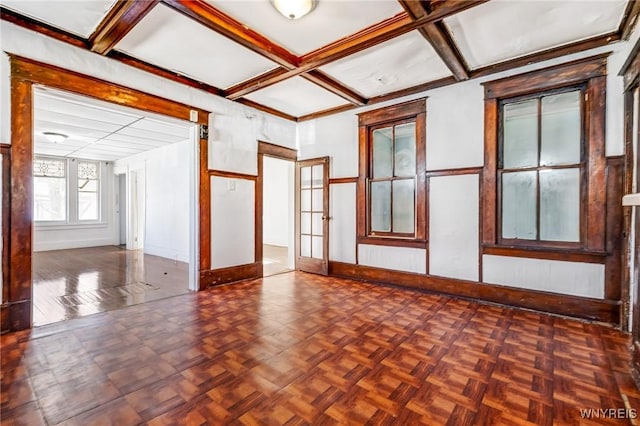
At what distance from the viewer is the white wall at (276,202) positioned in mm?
8844

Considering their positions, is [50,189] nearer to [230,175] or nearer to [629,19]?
[230,175]

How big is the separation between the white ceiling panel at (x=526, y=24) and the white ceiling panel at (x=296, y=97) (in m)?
1.86

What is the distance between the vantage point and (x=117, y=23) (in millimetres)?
2502

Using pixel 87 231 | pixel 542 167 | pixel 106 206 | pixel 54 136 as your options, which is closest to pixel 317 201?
pixel 542 167

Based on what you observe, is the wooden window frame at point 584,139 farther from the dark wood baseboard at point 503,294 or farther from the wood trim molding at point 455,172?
the dark wood baseboard at point 503,294

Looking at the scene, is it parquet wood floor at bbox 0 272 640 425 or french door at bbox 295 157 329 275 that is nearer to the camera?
parquet wood floor at bbox 0 272 640 425

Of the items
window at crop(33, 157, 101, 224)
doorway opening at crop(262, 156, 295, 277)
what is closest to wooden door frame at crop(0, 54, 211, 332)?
doorway opening at crop(262, 156, 295, 277)

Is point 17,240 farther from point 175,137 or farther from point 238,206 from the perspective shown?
point 175,137

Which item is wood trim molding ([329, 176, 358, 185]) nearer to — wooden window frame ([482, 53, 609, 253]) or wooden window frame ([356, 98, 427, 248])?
wooden window frame ([356, 98, 427, 248])

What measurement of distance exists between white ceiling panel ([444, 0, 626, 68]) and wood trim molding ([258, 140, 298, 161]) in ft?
9.86

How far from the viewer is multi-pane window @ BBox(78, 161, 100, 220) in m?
8.01

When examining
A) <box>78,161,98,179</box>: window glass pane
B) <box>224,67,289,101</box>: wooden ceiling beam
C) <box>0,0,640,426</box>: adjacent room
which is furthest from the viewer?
<box>78,161,98,179</box>: window glass pane

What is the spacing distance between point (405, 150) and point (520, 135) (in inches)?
54.2

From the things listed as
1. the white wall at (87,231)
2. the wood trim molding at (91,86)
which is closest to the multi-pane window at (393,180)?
the wood trim molding at (91,86)
